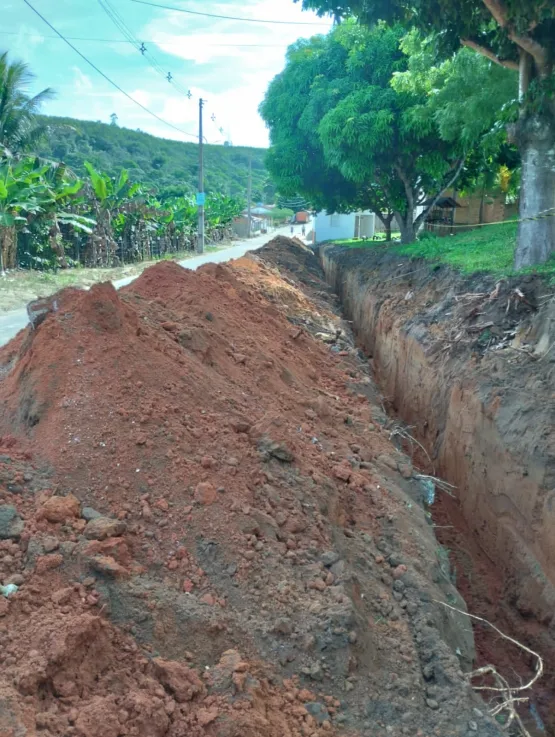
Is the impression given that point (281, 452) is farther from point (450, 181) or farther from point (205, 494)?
point (450, 181)

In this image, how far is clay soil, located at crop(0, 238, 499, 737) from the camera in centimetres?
272

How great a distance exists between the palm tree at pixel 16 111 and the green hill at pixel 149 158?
32.4 metres

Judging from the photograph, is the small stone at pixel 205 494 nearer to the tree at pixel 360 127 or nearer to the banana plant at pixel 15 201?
the tree at pixel 360 127

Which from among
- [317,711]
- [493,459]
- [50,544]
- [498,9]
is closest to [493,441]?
[493,459]

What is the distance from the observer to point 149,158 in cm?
9012

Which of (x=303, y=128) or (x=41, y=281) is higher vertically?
(x=303, y=128)

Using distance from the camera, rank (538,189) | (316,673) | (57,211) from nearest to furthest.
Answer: (316,673) → (538,189) → (57,211)

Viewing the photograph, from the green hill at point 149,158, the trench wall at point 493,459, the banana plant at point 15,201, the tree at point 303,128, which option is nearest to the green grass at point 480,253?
the trench wall at point 493,459

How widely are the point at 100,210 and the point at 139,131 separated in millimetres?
84897

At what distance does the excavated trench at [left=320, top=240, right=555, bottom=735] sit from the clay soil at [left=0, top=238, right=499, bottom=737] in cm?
85

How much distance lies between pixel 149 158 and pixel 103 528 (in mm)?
93725

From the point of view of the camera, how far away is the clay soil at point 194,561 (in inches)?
107

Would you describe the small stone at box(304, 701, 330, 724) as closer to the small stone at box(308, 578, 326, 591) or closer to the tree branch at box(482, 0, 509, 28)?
the small stone at box(308, 578, 326, 591)

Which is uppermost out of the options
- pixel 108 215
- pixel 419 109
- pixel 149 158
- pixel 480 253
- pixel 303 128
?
pixel 149 158
